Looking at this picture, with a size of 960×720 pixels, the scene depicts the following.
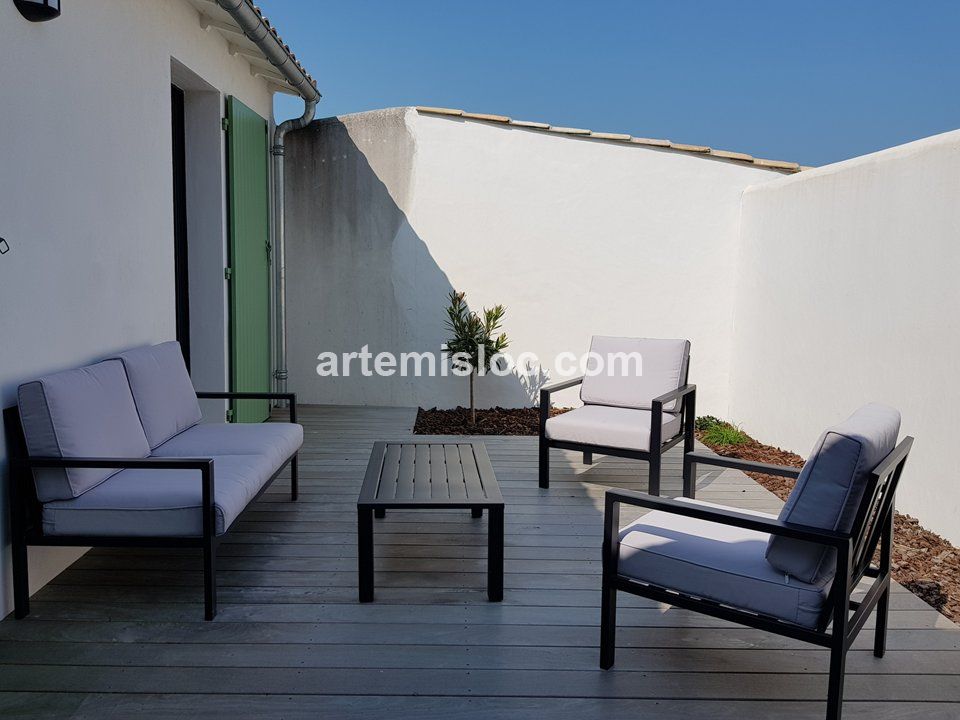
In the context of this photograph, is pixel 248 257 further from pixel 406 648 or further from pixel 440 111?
pixel 406 648

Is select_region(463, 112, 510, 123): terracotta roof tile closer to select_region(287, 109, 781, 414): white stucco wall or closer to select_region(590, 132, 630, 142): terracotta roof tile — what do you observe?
select_region(287, 109, 781, 414): white stucco wall

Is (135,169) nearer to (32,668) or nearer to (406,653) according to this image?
(32,668)

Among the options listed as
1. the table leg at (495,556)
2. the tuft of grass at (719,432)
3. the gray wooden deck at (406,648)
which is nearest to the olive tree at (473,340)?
the tuft of grass at (719,432)

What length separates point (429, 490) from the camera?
3393 mm

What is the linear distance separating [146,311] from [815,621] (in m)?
3.68

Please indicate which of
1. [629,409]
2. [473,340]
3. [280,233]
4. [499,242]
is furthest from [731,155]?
[280,233]

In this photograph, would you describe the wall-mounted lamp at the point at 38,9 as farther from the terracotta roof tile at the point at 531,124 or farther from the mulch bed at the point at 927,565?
the terracotta roof tile at the point at 531,124

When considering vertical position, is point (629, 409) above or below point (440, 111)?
below

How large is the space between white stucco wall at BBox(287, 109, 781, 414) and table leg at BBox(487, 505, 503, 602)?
447cm

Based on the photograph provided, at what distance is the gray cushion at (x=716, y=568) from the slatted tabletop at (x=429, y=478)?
2.28 feet

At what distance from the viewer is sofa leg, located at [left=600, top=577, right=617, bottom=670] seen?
262 centimetres

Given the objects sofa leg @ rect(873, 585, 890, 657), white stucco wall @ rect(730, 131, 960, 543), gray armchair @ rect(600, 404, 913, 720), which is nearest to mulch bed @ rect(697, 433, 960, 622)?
white stucco wall @ rect(730, 131, 960, 543)

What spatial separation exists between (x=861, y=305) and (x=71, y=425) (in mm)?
4501

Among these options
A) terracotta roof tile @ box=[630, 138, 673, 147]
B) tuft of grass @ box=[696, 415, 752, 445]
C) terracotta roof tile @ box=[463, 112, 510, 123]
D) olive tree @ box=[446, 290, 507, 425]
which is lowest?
tuft of grass @ box=[696, 415, 752, 445]
